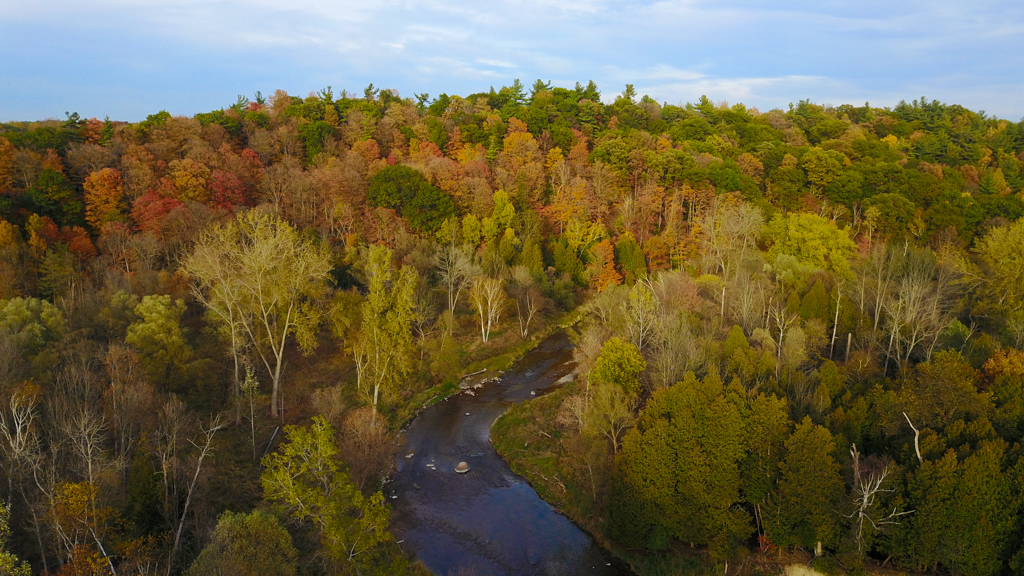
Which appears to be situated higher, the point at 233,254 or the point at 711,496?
the point at 233,254

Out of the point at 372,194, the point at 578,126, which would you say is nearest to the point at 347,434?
the point at 372,194

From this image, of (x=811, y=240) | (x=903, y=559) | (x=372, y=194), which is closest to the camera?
(x=903, y=559)

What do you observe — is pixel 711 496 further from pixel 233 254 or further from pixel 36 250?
pixel 36 250

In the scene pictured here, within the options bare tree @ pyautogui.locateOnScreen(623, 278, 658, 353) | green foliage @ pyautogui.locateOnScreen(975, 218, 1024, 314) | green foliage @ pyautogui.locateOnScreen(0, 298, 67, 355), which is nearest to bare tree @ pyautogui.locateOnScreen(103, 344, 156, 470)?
green foliage @ pyautogui.locateOnScreen(0, 298, 67, 355)

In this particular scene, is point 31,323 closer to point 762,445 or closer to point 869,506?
point 762,445

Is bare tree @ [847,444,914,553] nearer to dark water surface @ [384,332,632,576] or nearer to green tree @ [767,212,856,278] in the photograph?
dark water surface @ [384,332,632,576]

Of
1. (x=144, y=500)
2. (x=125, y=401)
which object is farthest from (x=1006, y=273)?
(x=125, y=401)

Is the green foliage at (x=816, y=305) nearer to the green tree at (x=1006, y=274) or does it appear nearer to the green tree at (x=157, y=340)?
the green tree at (x=1006, y=274)
